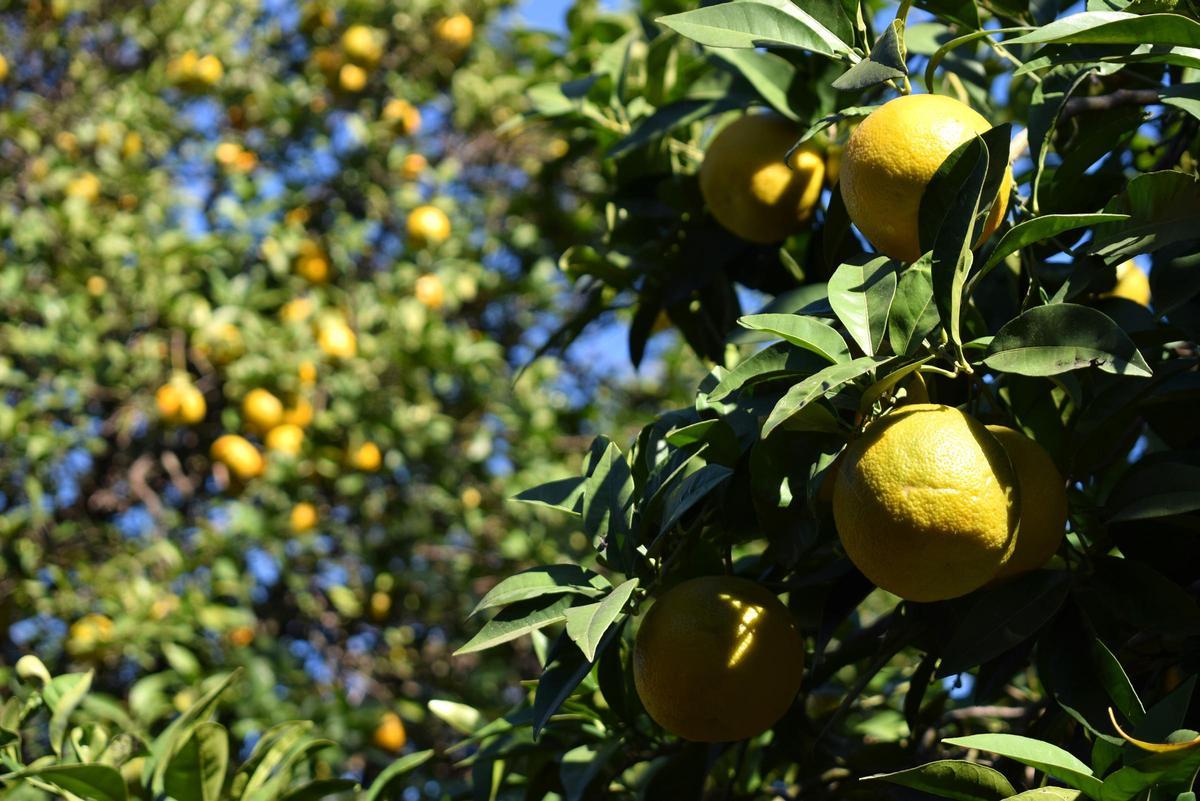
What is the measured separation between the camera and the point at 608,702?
1127 millimetres

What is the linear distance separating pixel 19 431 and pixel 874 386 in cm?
278

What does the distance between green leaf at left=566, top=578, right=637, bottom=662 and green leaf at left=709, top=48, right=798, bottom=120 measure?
0.63 metres

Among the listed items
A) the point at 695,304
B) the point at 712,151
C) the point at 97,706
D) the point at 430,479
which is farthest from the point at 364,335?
the point at 712,151

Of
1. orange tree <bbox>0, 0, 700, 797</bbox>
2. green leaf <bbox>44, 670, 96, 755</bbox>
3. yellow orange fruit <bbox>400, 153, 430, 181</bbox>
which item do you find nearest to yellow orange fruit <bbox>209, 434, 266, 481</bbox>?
orange tree <bbox>0, 0, 700, 797</bbox>

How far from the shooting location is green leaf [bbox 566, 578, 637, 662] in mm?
770

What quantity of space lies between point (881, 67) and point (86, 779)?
95 centimetres

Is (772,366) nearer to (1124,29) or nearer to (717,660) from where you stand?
(717,660)

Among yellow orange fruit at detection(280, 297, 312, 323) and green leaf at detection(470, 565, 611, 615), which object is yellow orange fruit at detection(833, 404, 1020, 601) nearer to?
green leaf at detection(470, 565, 611, 615)

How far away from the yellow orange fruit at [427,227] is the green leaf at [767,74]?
8.06 ft

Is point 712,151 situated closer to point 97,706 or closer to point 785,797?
point 785,797

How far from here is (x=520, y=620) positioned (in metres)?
0.93

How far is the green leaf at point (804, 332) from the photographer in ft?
2.72

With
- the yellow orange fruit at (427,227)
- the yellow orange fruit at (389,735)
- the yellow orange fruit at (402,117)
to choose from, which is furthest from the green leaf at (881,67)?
the yellow orange fruit at (402,117)

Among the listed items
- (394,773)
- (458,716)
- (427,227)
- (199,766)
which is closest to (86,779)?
(199,766)
